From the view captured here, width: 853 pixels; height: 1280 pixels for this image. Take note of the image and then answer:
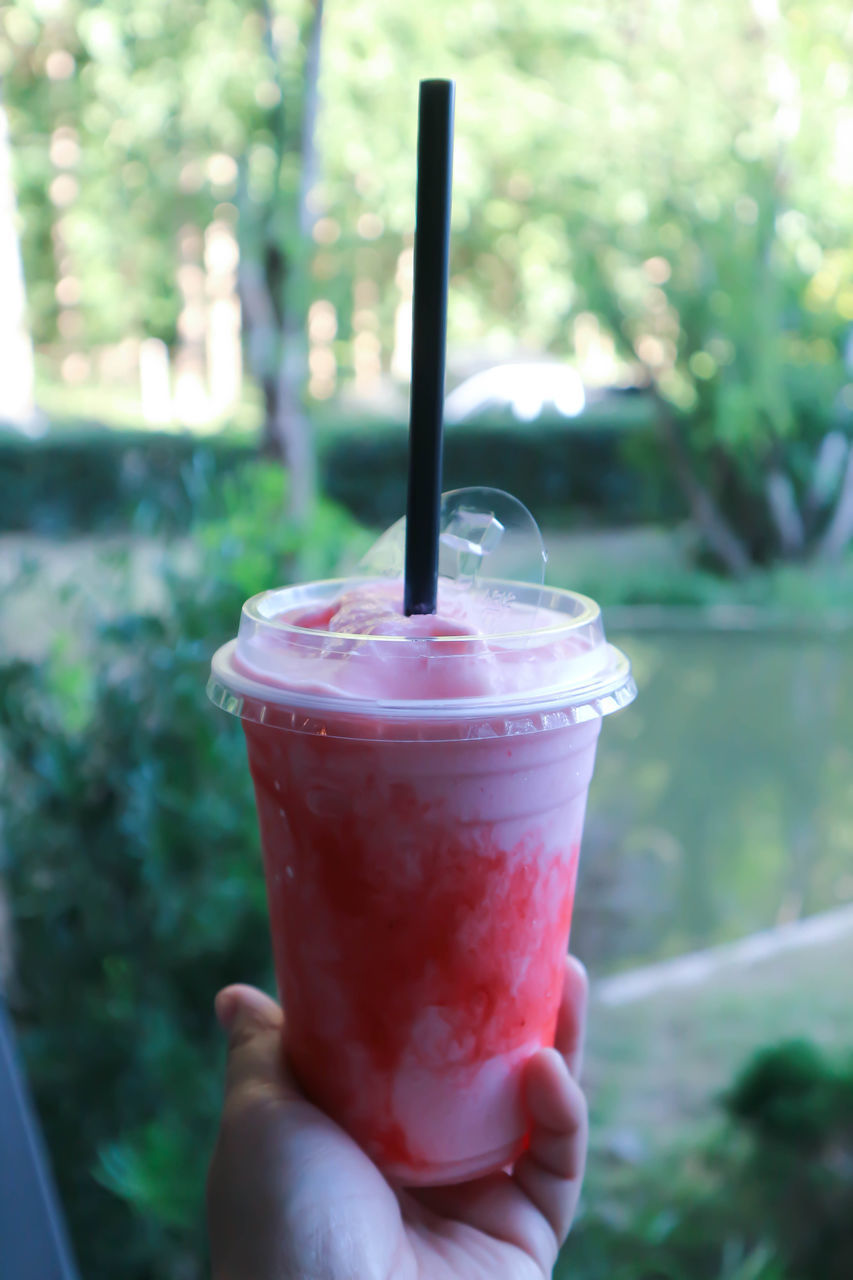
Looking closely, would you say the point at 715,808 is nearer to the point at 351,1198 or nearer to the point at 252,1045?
the point at 252,1045

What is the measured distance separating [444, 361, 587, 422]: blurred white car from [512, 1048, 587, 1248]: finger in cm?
483

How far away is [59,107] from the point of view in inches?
157

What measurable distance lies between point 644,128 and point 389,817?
20.1 ft

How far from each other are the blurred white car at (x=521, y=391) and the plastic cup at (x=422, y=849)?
478 centimetres

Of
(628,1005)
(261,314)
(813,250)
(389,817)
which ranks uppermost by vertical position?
(813,250)

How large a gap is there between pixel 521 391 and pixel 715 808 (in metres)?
3.45

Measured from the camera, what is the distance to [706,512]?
21.0 feet

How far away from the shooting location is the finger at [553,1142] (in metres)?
0.87

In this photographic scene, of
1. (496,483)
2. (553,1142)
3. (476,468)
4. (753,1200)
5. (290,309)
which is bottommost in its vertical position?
(753,1200)

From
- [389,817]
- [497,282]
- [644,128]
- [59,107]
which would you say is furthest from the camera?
[497,282]

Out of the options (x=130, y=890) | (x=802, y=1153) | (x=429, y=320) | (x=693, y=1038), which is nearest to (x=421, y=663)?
(x=429, y=320)

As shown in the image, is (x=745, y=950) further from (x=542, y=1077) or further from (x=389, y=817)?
(x=389, y=817)

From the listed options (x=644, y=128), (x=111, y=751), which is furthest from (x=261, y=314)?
(x=644, y=128)

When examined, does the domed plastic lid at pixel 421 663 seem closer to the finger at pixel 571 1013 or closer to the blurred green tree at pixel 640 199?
the finger at pixel 571 1013
